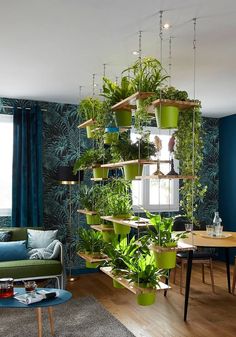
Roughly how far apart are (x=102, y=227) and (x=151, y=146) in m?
1.08

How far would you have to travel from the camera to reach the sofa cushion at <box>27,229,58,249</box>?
4.74 meters

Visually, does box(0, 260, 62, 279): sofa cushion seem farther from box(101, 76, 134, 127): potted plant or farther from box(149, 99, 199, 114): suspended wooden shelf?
box(149, 99, 199, 114): suspended wooden shelf

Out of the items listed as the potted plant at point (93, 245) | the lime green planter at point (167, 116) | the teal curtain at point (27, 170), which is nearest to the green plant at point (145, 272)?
the lime green planter at point (167, 116)

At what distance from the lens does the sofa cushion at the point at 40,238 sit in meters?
4.74

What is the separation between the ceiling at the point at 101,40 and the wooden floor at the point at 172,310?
8.70 feet

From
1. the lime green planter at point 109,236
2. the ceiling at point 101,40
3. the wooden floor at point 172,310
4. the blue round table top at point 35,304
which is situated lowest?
the wooden floor at point 172,310

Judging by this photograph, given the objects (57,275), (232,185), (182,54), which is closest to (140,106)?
(182,54)

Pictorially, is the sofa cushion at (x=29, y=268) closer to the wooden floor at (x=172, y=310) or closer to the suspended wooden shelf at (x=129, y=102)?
the wooden floor at (x=172, y=310)

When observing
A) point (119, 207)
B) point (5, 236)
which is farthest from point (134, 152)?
point (5, 236)

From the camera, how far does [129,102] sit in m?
2.80

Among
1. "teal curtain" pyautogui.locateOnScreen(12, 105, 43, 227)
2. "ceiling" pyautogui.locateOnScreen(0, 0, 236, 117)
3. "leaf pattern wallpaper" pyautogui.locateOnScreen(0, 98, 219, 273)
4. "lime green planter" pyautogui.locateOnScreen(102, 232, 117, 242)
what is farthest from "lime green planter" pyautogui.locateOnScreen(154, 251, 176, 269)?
"leaf pattern wallpaper" pyautogui.locateOnScreen(0, 98, 219, 273)

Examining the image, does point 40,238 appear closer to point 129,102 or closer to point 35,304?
point 35,304

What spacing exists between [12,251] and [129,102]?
266 centimetres

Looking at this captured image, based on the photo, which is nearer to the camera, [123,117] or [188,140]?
[188,140]
